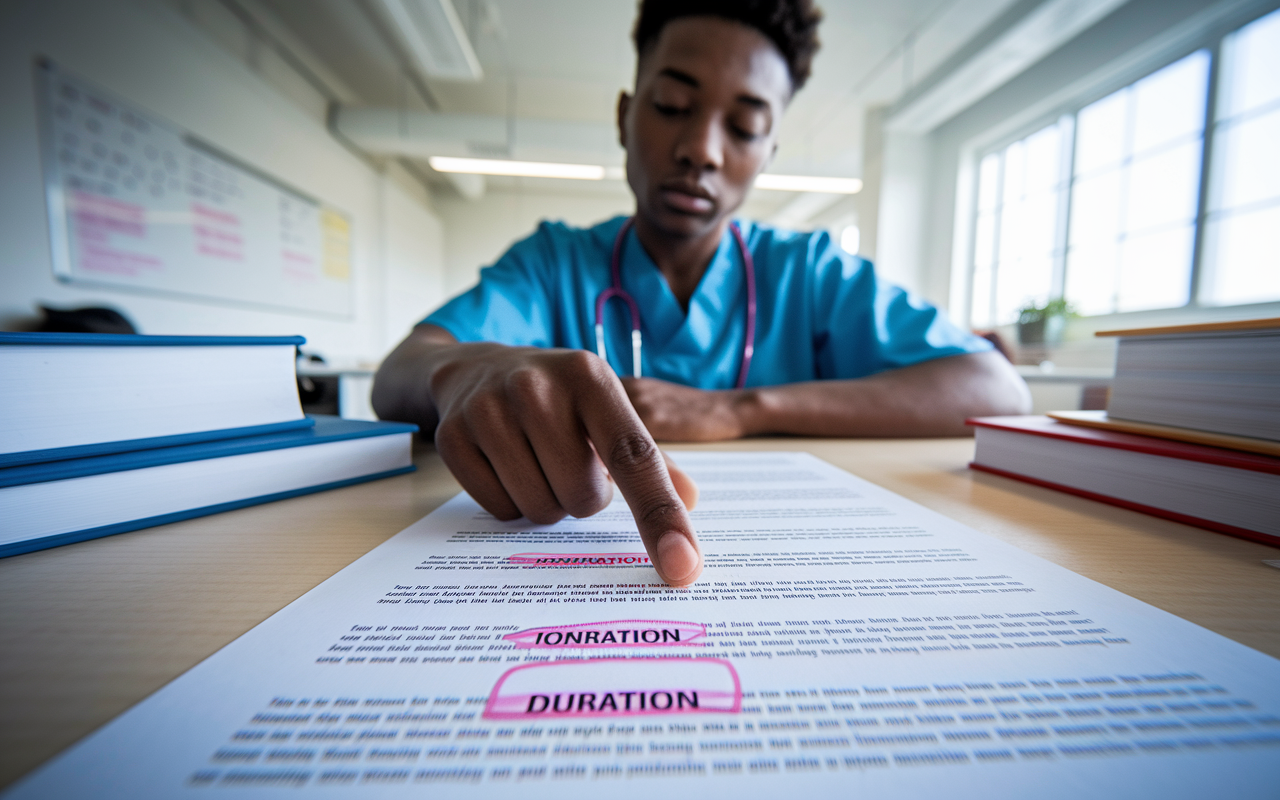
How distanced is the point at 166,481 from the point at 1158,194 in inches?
110

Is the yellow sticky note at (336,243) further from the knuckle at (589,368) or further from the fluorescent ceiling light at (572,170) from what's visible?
the knuckle at (589,368)

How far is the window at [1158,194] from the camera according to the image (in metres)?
1.54

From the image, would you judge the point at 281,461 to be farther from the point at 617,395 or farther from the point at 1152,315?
the point at 1152,315

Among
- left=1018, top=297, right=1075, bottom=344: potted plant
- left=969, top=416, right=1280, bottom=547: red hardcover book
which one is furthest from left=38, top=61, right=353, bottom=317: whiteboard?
left=1018, top=297, right=1075, bottom=344: potted plant

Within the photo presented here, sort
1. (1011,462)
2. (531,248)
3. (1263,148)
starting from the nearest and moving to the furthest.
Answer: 1. (1011,462)
2. (531,248)
3. (1263,148)

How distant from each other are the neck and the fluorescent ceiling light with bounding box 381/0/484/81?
1756mm

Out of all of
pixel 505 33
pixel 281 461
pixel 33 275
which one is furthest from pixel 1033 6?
pixel 33 275

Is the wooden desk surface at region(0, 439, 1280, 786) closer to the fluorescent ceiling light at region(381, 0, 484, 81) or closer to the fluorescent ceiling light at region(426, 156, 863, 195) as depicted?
the fluorescent ceiling light at region(381, 0, 484, 81)

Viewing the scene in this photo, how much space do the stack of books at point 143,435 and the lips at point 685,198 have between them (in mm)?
586

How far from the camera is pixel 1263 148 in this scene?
1525 millimetres

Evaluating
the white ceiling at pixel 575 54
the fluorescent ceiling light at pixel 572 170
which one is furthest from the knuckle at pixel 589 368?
the fluorescent ceiling light at pixel 572 170

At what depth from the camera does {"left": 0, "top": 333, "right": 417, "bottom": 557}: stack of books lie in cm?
23

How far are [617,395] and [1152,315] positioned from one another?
2478 millimetres

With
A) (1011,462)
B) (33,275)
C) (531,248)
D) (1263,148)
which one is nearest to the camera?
(1011,462)
